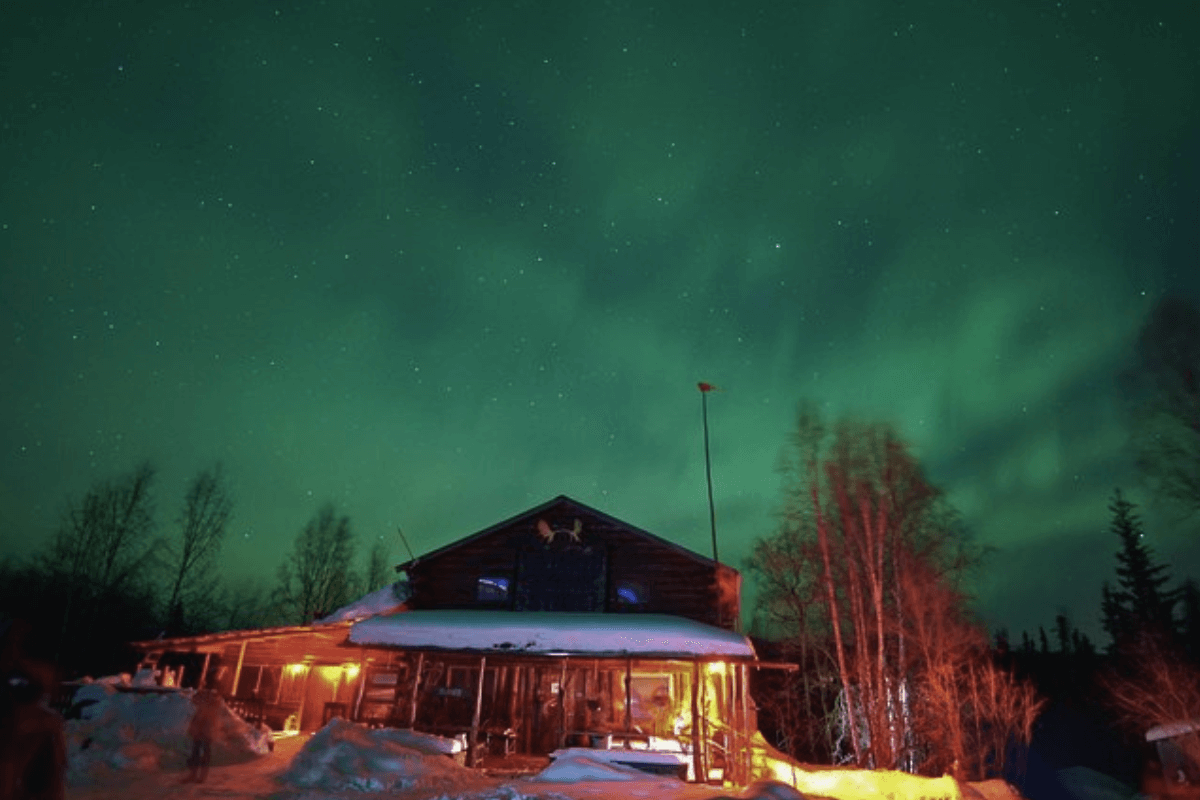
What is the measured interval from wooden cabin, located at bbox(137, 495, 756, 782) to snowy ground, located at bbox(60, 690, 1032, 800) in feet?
10.7

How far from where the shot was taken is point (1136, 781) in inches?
1455

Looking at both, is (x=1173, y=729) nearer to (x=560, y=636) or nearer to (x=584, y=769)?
(x=560, y=636)

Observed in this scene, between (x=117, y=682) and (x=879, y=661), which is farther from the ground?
(x=879, y=661)

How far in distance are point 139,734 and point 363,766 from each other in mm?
6229

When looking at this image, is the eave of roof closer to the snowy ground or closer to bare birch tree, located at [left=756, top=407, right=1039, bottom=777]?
the snowy ground

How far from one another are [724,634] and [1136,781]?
32.5m

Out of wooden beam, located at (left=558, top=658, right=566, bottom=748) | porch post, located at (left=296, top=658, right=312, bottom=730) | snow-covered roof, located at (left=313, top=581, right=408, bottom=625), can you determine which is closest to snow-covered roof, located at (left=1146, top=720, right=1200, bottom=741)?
wooden beam, located at (left=558, top=658, right=566, bottom=748)

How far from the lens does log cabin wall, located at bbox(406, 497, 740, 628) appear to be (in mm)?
25312

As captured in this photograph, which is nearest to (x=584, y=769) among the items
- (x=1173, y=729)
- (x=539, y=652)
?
(x=539, y=652)

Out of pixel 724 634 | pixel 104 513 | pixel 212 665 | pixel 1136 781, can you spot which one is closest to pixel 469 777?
pixel 724 634

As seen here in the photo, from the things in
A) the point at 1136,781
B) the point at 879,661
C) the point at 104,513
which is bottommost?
the point at 1136,781

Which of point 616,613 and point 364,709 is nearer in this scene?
point 364,709

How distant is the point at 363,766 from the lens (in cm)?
1346

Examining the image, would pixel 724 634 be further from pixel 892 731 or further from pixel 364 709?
pixel 364 709
